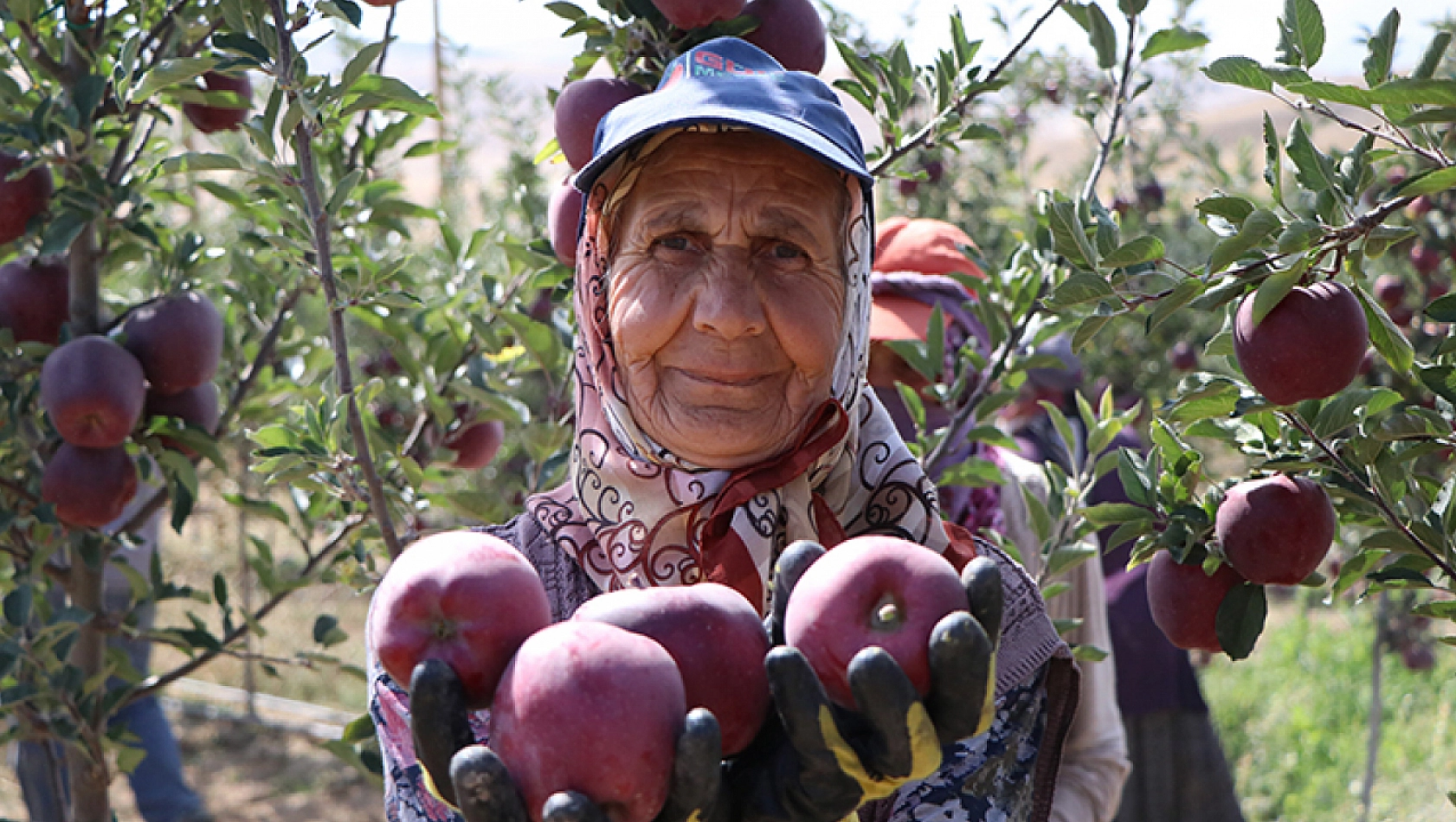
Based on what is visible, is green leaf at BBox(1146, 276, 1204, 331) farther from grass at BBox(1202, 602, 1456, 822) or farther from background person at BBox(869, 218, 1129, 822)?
grass at BBox(1202, 602, 1456, 822)

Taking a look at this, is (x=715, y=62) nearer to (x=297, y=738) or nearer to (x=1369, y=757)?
(x=1369, y=757)

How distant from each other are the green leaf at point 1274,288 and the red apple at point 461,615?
795 millimetres

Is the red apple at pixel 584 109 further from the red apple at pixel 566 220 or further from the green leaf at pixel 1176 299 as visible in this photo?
the green leaf at pixel 1176 299

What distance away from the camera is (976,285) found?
2051mm

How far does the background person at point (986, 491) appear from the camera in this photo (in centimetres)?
198

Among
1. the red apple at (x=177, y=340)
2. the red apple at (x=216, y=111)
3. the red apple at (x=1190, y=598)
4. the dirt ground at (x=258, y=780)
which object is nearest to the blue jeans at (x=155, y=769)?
the dirt ground at (x=258, y=780)

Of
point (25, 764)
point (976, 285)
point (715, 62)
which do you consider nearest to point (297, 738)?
point (25, 764)

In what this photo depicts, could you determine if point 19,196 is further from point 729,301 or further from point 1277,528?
point 1277,528

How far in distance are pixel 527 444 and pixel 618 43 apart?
632 mm

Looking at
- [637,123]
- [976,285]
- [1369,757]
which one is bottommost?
[1369,757]

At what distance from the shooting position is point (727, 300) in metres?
1.30

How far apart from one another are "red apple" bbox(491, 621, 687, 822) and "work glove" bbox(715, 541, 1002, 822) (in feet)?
0.28

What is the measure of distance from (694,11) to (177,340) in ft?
3.68

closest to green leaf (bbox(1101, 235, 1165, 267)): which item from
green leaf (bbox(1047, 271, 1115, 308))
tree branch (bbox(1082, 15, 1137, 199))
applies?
green leaf (bbox(1047, 271, 1115, 308))
